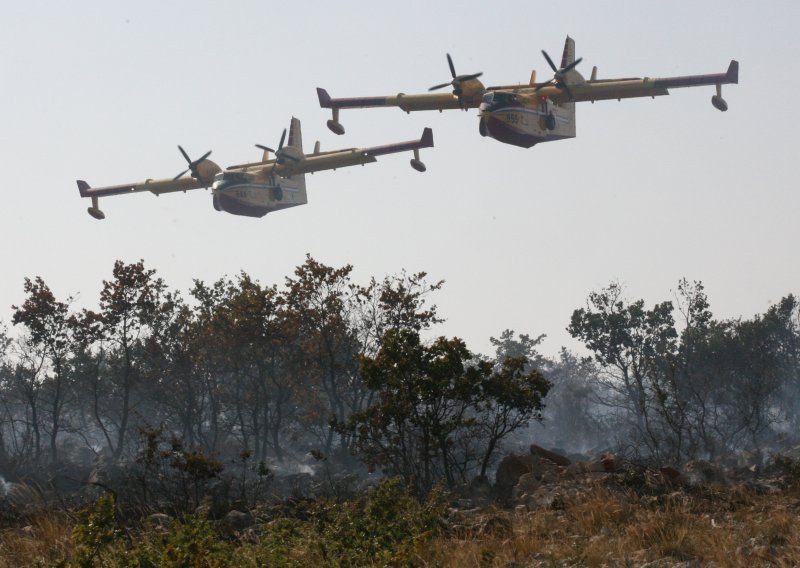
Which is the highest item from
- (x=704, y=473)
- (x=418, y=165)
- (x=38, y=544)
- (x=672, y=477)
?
(x=418, y=165)

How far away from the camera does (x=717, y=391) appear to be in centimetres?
6862

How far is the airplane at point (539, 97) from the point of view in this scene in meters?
42.7

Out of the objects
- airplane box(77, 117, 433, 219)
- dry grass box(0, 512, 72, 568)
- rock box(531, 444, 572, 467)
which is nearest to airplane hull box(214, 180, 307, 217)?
airplane box(77, 117, 433, 219)

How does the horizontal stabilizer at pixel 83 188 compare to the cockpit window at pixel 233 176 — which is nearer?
the cockpit window at pixel 233 176

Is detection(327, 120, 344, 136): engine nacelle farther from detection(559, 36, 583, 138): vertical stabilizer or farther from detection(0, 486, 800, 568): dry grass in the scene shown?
detection(0, 486, 800, 568): dry grass

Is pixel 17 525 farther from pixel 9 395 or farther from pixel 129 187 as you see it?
pixel 9 395

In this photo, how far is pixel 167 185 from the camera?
197 feet

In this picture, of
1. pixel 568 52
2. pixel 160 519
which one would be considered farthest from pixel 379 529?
pixel 568 52

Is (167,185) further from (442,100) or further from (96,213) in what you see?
(442,100)

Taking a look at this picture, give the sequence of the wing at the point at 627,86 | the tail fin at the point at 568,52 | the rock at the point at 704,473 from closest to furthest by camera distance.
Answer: the rock at the point at 704,473
the wing at the point at 627,86
the tail fin at the point at 568,52

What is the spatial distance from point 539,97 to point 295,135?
68.4 feet

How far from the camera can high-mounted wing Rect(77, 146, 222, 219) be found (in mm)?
58562

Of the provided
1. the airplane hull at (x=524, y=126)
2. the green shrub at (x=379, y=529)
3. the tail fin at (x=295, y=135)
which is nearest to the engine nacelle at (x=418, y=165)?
the airplane hull at (x=524, y=126)

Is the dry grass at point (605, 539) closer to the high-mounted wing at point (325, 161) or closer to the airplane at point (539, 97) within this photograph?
the airplane at point (539, 97)
